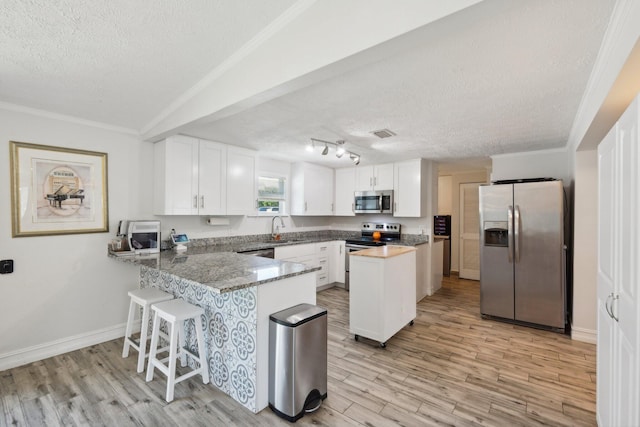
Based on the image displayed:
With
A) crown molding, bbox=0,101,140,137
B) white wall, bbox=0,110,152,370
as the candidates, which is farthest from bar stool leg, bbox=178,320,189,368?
crown molding, bbox=0,101,140,137

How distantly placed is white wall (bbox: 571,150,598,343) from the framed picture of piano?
5.16 m

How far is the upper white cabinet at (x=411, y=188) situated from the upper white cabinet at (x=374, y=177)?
0.13m

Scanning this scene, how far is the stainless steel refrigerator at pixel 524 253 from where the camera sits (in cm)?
343

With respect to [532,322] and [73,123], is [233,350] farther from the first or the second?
[532,322]

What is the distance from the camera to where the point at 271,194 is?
511 centimetres

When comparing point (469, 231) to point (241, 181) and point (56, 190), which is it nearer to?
Answer: point (241, 181)

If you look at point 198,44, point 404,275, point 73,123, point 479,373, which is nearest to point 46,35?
point 198,44

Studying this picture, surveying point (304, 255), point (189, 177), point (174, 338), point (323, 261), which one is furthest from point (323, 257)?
point (174, 338)

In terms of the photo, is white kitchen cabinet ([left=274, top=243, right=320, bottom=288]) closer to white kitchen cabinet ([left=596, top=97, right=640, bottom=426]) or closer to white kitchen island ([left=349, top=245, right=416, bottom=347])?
white kitchen island ([left=349, top=245, right=416, bottom=347])

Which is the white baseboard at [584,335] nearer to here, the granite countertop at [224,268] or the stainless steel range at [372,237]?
the stainless steel range at [372,237]

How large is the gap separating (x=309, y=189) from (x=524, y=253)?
3.31m

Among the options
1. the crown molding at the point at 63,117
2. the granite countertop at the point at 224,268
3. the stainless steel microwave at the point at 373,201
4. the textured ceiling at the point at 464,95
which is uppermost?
the crown molding at the point at 63,117

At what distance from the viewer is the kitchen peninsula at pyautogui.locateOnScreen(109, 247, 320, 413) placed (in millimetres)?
2021

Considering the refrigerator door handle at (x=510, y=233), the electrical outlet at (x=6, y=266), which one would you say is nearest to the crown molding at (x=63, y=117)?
the electrical outlet at (x=6, y=266)
